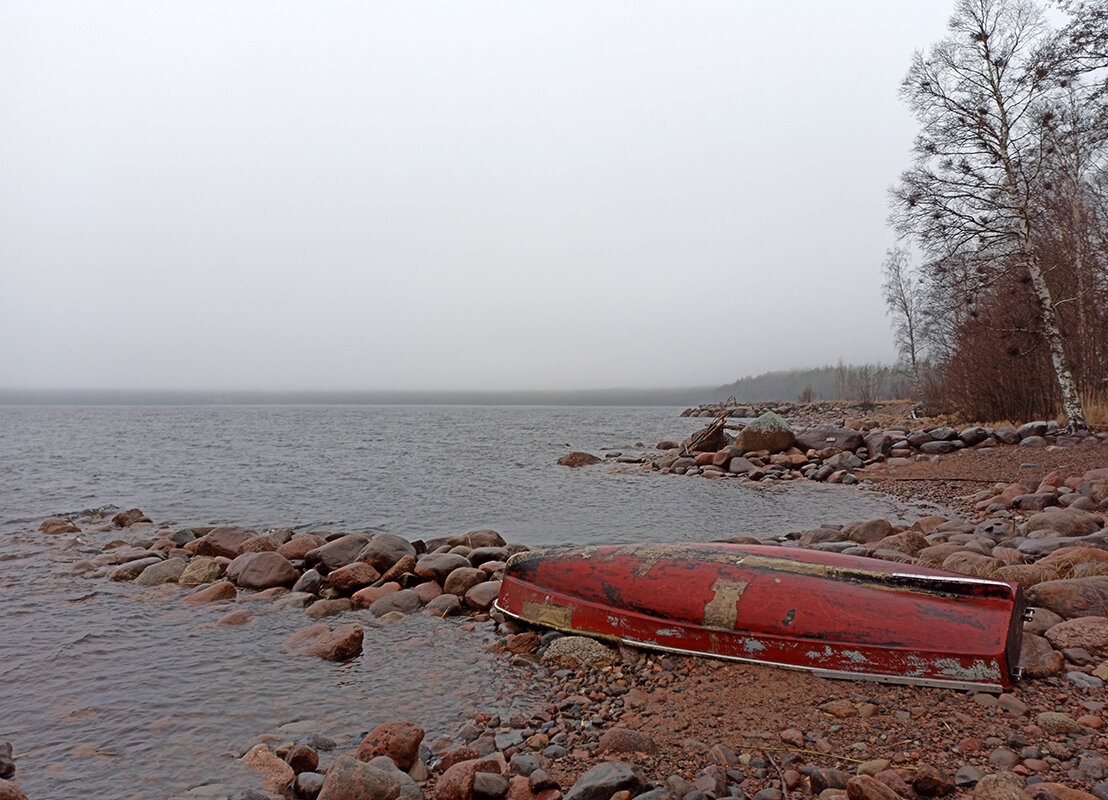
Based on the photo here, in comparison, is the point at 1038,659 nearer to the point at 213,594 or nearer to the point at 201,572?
the point at 213,594

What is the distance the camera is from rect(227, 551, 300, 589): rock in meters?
7.45

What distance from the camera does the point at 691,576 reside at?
5.06m

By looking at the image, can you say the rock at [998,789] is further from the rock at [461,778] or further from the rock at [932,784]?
the rock at [461,778]

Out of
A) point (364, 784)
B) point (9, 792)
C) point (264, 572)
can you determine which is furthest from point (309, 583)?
point (364, 784)

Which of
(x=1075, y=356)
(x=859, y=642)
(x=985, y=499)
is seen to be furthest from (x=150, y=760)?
(x=1075, y=356)

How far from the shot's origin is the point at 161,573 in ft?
26.0

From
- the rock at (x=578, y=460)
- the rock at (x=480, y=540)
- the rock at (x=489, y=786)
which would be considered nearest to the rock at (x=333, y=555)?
the rock at (x=480, y=540)

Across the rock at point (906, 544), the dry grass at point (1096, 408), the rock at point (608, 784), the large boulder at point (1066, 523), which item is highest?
the dry grass at point (1096, 408)

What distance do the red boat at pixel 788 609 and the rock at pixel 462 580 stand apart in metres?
0.96

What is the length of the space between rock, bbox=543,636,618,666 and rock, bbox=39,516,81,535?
1109cm

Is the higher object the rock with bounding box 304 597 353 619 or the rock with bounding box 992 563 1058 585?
the rock with bounding box 992 563 1058 585

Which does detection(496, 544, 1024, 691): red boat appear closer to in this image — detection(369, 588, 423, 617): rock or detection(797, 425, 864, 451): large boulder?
detection(369, 588, 423, 617): rock

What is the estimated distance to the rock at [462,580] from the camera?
6.87 metres

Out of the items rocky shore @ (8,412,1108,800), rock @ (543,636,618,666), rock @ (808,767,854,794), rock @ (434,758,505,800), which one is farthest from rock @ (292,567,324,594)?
rock @ (808,767,854,794)
